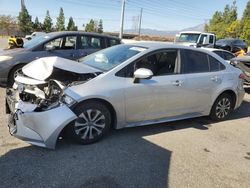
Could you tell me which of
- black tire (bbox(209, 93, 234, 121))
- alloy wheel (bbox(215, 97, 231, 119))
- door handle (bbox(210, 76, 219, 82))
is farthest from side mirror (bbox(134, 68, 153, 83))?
alloy wheel (bbox(215, 97, 231, 119))

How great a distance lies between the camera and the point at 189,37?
1802 cm

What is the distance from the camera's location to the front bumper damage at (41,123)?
365cm

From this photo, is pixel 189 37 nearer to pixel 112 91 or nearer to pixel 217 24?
pixel 112 91

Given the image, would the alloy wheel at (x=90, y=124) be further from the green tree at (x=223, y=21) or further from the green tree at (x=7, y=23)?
the green tree at (x=7, y=23)

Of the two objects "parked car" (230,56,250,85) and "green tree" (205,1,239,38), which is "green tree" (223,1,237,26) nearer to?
"green tree" (205,1,239,38)

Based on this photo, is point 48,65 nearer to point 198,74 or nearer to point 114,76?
point 114,76

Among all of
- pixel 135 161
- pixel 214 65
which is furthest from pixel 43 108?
pixel 214 65

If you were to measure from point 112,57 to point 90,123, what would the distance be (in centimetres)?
136

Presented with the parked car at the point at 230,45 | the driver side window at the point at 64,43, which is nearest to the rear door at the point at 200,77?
the driver side window at the point at 64,43

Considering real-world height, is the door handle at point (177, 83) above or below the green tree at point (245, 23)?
below

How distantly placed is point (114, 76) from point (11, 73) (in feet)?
12.4

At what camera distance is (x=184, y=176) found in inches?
138

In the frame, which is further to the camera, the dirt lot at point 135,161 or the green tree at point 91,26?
the green tree at point 91,26

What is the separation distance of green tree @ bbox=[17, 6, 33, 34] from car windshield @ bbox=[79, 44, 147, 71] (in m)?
50.9
